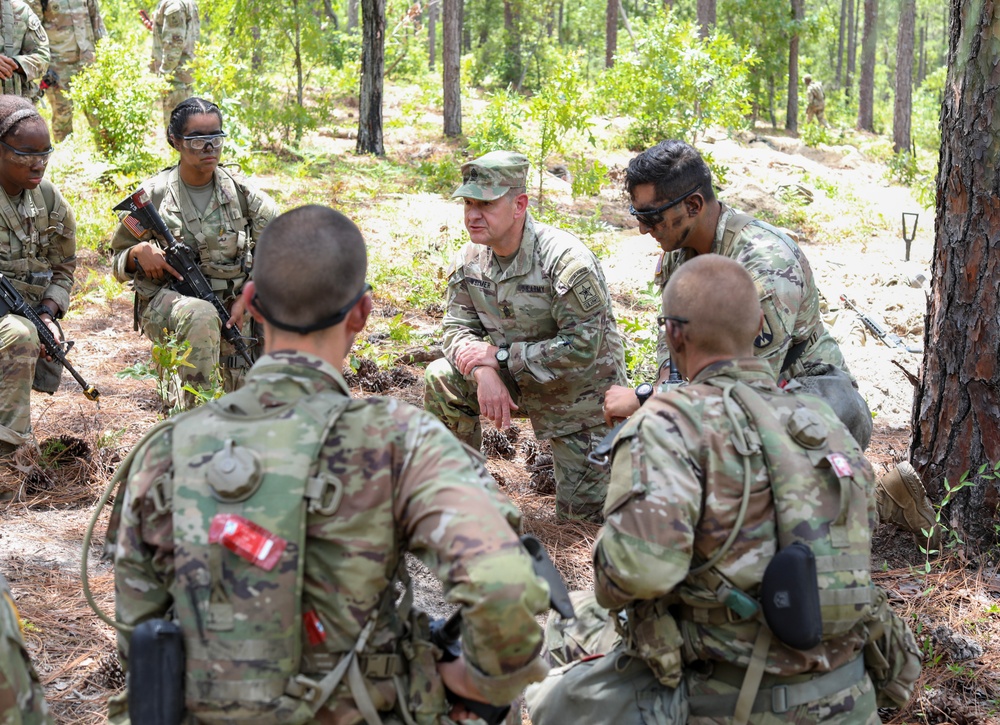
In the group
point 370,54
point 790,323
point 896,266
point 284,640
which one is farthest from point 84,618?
point 370,54

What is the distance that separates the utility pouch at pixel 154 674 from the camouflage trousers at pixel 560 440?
3033 millimetres

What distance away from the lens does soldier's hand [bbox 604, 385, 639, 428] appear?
380cm

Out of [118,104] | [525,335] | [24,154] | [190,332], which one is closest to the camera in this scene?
[525,335]

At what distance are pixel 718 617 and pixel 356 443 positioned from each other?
1.18 meters

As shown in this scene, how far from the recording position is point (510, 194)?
4789 mm

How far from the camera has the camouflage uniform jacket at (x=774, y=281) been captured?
3857 mm

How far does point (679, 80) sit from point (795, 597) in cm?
1127

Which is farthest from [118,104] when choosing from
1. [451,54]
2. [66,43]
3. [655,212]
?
[655,212]

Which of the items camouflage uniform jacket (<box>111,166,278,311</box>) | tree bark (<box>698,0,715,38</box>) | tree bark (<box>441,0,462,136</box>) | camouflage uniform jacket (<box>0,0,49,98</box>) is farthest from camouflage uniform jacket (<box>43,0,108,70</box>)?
tree bark (<box>698,0,715,38</box>)

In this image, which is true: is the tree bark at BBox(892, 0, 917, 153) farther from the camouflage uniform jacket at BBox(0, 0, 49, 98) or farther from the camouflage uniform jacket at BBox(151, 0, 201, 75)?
the camouflage uniform jacket at BBox(0, 0, 49, 98)

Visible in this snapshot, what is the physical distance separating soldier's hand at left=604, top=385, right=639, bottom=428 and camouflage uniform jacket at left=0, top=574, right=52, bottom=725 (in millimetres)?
2390

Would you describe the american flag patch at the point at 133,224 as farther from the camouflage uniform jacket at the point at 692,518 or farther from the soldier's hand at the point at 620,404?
the camouflage uniform jacket at the point at 692,518

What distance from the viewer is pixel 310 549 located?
80.8 inches

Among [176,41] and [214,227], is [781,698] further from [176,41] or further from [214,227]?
[176,41]
